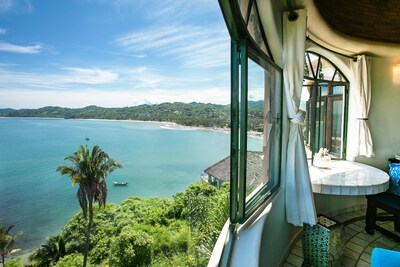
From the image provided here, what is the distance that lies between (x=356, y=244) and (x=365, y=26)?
8.41 ft

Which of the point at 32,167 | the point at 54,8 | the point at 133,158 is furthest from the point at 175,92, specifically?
the point at 32,167

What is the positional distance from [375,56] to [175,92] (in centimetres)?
4006

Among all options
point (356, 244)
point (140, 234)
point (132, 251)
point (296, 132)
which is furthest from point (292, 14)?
point (140, 234)

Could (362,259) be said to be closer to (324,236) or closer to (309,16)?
(324,236)

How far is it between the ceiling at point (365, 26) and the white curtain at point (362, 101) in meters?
0.17

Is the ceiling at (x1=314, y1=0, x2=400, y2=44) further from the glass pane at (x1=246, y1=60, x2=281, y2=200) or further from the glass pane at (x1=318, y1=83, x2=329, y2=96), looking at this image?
the glass pane at (x1=246, y1=60, x2=281, y2=200)

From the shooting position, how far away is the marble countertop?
1.97m

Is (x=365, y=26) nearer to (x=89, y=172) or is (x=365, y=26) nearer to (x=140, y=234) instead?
(x=89, y=172)

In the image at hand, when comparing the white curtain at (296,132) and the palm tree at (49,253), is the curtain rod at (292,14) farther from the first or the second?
the palm tree at (49,253)

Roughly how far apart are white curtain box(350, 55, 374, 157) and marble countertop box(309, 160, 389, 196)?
0.44 m

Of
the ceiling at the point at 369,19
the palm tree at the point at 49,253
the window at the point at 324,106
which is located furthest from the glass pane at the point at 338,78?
the palm tree at the point at 49,253

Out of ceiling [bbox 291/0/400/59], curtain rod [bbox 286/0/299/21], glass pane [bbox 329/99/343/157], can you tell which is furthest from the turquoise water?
curtain rod [bbox 286/0/299/21]

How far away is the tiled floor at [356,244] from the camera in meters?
1.91

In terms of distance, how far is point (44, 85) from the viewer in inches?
1652
